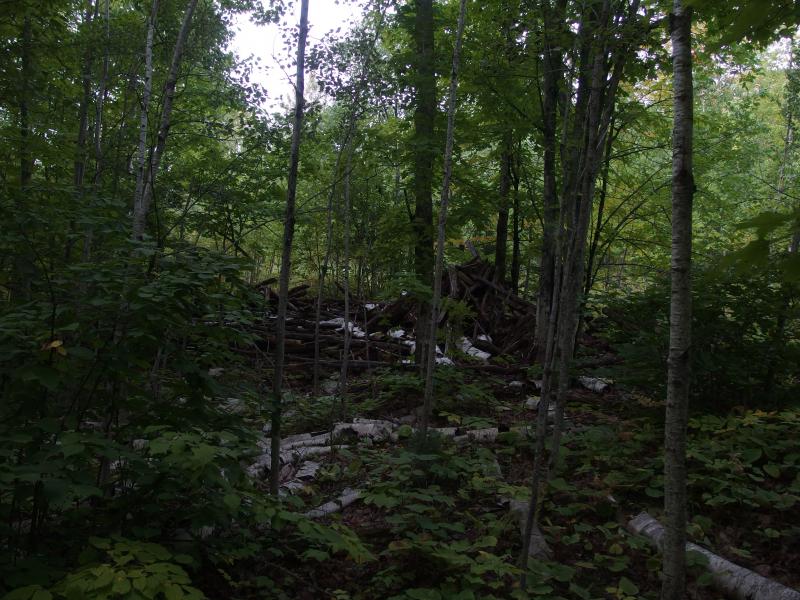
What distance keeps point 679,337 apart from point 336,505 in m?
3.29

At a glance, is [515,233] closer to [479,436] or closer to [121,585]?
[479,436]

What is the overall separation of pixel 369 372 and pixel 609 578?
20.1 ft

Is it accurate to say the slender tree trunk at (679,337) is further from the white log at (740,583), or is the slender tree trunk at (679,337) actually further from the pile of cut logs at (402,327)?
the pile of cut logs at (402,327)

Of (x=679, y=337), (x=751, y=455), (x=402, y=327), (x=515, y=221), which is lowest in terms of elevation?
(x=751, y=455)

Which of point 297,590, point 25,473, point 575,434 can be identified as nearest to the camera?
point 25,473

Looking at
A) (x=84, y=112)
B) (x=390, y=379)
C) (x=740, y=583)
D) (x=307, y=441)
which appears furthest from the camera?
(x=84, y=112)

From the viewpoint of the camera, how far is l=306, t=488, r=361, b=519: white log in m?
4.39

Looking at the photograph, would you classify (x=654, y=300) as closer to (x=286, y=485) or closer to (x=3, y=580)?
(x=286, y=485)

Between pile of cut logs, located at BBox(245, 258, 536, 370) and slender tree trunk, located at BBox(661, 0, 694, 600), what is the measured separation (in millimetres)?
6266

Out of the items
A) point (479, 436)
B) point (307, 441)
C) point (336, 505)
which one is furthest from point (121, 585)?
point (479, 436)

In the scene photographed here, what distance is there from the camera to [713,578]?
3.37 metres

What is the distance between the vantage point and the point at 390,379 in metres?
8.05

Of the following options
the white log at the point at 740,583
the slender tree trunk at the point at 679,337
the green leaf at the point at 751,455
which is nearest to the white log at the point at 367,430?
the white log at the point at 740,583

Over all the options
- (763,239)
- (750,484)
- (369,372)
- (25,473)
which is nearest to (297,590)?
(25,473)
